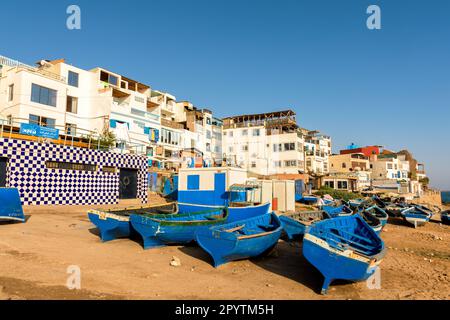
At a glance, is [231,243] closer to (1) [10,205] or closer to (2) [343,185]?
(1) [10,205]

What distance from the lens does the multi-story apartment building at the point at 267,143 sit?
53.7 m

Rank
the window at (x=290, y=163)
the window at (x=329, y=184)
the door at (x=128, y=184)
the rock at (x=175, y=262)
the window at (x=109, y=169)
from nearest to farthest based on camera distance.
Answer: the rock at (x=175, y=262) < the window at (x=109, y=169) < the door at (x=128, y=184) < the window at (x=290, y=163) < the window at (x=329, y=184)

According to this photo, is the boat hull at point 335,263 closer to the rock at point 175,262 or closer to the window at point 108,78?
the rock at point 175,262

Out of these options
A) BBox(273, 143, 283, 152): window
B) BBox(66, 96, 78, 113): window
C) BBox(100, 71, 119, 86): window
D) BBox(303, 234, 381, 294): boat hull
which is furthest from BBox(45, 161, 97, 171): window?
BBox(273, 143, 283, 152): window

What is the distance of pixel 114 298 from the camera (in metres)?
6.55

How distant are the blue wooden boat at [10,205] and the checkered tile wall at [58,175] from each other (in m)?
4.85

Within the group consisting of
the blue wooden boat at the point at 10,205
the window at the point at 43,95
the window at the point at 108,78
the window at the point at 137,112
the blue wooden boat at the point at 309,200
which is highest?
the window at the point at 108,78

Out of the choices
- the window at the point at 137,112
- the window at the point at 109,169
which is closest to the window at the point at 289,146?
the window at the point at 137,112

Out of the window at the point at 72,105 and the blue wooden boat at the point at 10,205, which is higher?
the window at the point at 72,105

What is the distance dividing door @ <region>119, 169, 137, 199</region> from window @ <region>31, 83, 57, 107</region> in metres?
14.4

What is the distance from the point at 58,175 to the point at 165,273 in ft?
49.2

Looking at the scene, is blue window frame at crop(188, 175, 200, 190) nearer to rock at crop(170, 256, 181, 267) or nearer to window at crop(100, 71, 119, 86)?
rock at crop(170, 256, 181, 267)

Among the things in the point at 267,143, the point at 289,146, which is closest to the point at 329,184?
the point at 289,146

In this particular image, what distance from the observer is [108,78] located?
41000mm
